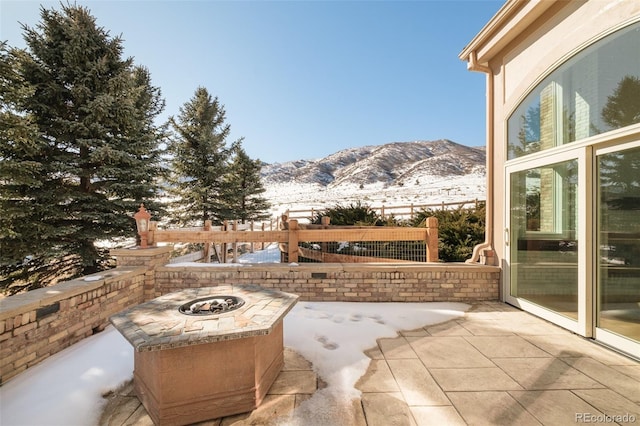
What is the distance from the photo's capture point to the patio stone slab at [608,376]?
6.99 feet

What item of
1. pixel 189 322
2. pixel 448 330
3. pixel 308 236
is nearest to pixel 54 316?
pixel 189 322

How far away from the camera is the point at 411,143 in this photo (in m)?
79.8

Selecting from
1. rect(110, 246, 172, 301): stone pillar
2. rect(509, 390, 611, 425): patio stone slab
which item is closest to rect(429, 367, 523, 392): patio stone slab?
rect(509, 390, 611, 425): patio stone slab

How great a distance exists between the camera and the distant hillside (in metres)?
47.8

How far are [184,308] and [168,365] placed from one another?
0.66 meters

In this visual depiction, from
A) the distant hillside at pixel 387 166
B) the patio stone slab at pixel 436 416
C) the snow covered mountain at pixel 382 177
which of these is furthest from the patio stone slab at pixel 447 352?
the distant hillside at pixel 387 166

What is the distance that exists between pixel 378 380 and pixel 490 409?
82 cm

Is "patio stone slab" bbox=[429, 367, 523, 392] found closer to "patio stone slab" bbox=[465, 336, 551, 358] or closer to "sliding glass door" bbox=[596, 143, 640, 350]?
"patio stone slab" bbox=[465, 336, 551, 358]

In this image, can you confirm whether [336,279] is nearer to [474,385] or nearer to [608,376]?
[474,385]

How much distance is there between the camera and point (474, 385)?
88.2 inches

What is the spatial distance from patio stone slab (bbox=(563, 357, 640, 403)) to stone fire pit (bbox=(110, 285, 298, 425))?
9.07 feet

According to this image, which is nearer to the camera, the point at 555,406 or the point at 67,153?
the point at 555,406

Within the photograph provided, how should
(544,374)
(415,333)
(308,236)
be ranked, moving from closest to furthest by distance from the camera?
1. (544,374)
2. (415,333)
3. (308,236)

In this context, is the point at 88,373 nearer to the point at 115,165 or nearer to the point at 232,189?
the point at 115,165
